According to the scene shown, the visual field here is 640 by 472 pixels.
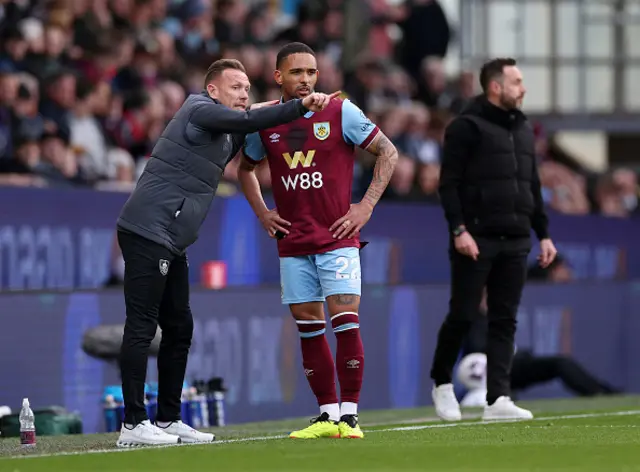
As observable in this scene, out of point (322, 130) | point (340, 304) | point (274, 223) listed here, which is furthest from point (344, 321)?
point (322, 130)

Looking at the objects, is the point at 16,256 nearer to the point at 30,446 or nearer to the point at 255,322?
the point at 255,322

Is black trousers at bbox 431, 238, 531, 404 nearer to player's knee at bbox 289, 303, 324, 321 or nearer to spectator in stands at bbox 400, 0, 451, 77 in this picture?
player's knee at bbox 289, 303, 324, 321

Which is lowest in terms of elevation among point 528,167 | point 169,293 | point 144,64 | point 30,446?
point 30,446

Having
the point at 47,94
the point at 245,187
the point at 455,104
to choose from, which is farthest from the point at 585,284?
the point at 245,187

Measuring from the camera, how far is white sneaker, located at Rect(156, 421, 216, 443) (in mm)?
9750

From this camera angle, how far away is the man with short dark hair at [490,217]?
11594 mm

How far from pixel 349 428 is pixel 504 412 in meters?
2.20

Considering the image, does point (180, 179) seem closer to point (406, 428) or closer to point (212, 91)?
point (212, 91)

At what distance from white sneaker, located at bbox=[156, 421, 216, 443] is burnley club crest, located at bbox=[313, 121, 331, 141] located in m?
1.75

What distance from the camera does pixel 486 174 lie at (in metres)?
11.6

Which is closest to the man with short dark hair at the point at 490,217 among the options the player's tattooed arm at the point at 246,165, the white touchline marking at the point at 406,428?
the white touchline marking at the point at 406,428

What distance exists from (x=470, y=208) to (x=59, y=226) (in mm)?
3507

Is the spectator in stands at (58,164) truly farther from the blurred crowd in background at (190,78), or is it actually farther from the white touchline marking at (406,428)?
the white touchline marking at (406,428)

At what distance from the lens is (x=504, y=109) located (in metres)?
11.7
